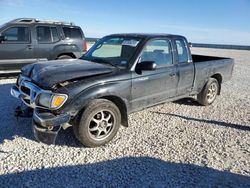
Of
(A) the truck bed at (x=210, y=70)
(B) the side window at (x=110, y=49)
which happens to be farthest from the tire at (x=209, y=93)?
(B) the side window at (x=110, y=49)

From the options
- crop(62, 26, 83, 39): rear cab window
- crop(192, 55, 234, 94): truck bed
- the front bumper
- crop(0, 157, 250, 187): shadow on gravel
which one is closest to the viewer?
crop(0, 157, 250, 187): shadow on gravel

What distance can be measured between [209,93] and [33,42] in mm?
6309

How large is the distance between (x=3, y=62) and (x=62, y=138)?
5710mm

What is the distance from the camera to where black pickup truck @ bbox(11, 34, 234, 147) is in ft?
12.6

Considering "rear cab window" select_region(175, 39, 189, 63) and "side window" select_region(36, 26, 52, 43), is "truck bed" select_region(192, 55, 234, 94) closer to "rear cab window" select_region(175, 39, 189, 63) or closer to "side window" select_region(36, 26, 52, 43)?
"rear cab window" select_region(175, 39, 189, 63)

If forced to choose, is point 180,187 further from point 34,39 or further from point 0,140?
point 34,39

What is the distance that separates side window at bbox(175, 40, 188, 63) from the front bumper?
306cm

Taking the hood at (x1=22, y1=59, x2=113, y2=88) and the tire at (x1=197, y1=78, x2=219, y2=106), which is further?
the tire at (x1=197, y1=78, x2=219, y2=106)

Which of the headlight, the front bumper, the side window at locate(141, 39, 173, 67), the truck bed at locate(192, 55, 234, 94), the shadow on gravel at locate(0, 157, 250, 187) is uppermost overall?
the side window at locate(141, 39, 173, 67)

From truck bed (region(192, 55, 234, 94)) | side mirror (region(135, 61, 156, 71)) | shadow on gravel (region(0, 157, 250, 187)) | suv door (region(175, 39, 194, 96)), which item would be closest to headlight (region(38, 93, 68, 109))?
shadow on gravel (region(0, 157, 250, 187))

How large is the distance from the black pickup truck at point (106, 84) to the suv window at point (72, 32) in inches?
180

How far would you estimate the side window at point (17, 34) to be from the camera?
8.92 metres

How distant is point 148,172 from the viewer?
3.57 m

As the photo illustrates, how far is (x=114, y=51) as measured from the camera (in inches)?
208
